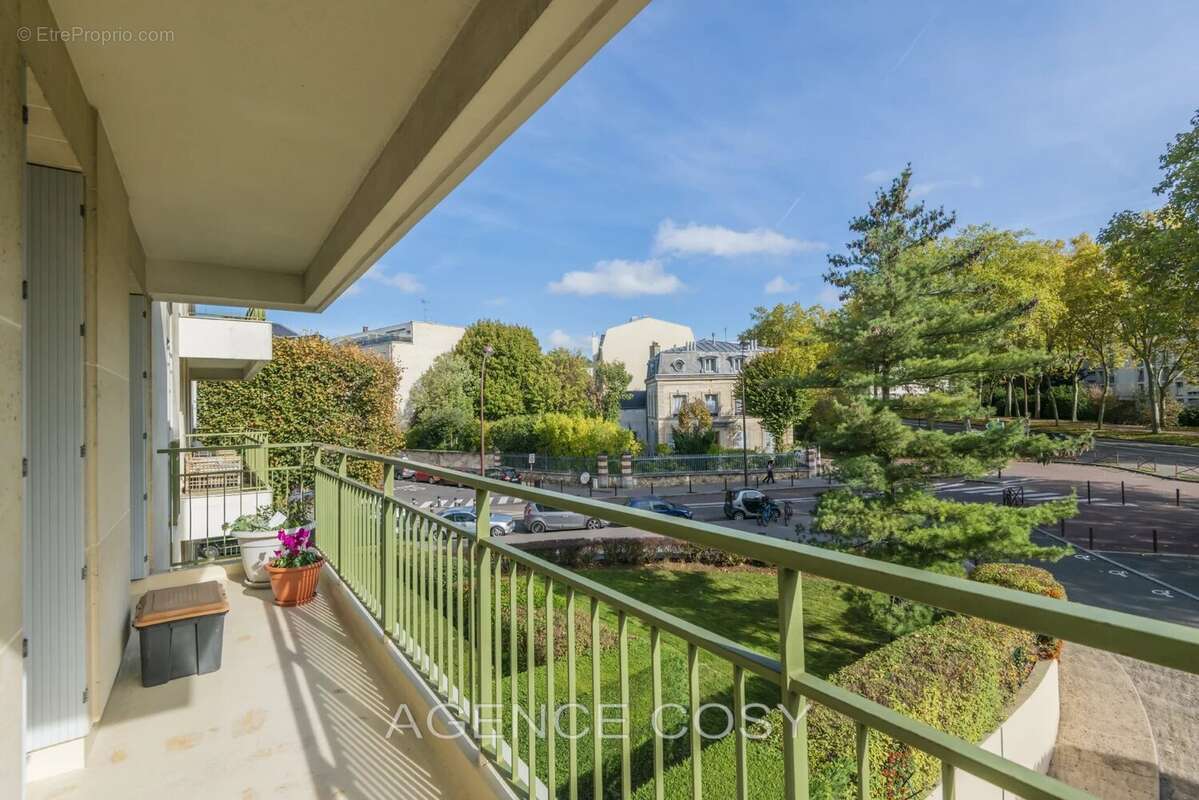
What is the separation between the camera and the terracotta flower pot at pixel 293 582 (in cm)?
356

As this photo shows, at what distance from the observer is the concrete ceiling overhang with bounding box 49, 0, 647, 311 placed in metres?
1.67

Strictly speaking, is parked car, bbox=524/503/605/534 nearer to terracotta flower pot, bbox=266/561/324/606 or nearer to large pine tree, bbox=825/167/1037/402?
large pine tree, bbox=825/167/1037/402

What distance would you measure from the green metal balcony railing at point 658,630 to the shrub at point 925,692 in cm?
205

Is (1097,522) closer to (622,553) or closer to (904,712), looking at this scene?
(622,553)

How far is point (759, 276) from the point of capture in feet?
164

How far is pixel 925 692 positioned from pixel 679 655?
90.0 inches

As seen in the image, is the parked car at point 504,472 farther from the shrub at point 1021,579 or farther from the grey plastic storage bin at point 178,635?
the grey plastic storage bin at point 178,635

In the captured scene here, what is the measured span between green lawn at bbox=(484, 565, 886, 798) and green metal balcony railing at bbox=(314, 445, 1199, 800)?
0.12m

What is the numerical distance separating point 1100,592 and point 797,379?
691 cm

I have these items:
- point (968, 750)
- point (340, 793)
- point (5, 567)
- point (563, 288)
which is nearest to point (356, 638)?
point (340, 793)

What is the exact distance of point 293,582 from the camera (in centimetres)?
359

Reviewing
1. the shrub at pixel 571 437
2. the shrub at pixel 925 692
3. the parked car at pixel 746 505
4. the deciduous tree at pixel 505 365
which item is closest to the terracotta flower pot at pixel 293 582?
the shrub at pixel 925 692

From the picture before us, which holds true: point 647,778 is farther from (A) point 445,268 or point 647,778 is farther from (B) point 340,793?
(A) point 445,268

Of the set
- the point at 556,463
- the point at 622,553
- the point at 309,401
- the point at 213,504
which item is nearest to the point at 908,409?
the point at 622,553
